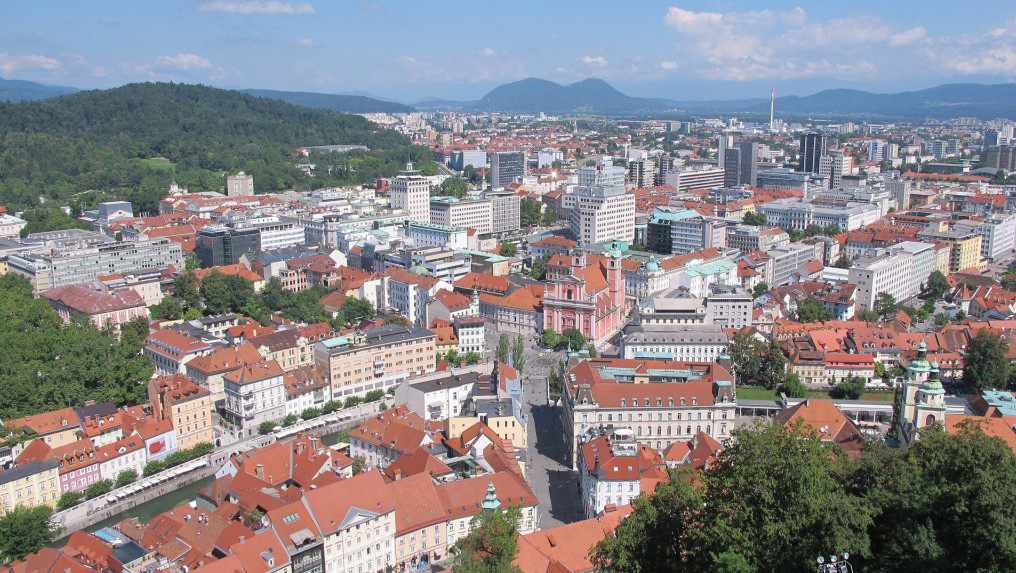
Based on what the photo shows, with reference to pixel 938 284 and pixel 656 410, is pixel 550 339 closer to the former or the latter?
pixel 656 410

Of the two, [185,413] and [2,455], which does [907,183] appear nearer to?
[185,413]

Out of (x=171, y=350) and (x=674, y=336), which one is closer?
(x=171, y=350)

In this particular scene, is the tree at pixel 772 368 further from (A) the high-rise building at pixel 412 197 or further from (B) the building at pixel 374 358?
(A) the high-rise building at pixel 412 197

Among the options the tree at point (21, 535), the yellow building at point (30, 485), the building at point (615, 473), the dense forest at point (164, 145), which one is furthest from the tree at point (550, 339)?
the dense forest at point (164, 145)

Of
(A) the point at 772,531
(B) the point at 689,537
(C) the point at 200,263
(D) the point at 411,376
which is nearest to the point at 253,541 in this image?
(B) the point at 689,537

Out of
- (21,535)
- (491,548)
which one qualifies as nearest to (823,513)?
(491,548)

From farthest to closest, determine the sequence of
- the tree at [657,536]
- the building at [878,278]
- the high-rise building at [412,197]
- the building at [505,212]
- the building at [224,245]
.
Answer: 1. the building at [505,212]
2. the high-rise building at [412,197]
3. the building at [224,245]
4. the building at [878,278]
5. the tree at [657,536]
